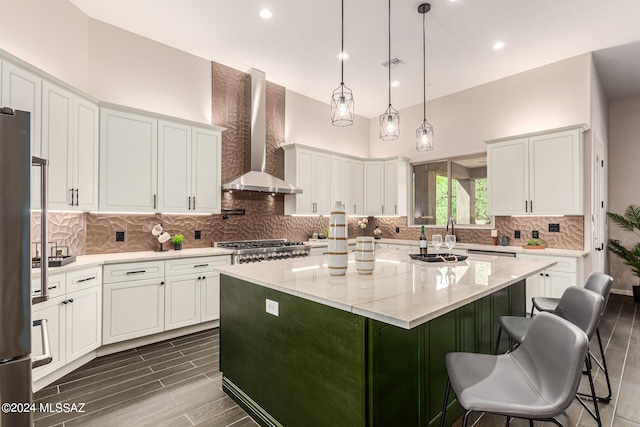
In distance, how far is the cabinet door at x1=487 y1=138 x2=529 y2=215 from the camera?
4441 millimetres

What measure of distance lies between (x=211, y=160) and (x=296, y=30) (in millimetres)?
1931

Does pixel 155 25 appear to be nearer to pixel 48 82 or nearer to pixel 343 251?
pixel 48 82

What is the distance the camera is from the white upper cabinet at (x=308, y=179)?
514cm

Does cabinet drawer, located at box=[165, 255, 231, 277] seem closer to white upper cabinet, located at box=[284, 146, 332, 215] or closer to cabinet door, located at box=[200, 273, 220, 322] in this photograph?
cabinet door, located at box=[200, 273, 220, 322]

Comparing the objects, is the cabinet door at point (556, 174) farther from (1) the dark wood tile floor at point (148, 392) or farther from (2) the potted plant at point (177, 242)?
(2) the potted plant at point (177, 242)

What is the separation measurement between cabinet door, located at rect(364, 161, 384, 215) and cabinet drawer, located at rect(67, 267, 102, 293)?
446 centimetres

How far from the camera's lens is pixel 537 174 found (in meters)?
4.32

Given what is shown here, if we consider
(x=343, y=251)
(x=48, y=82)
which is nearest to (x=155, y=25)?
(x=48, y=82)

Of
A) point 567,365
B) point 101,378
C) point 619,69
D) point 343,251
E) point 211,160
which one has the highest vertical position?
point 619,69

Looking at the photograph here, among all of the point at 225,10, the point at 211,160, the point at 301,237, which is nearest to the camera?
the point at 225,10

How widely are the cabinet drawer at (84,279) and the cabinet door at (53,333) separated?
0.48 feet

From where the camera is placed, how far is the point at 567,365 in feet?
4.02

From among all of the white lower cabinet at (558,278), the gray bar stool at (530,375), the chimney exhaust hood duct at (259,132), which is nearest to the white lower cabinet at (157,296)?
the chimney exhaust hood duct at (259,132)

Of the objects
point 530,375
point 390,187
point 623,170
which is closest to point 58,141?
point 530,375
